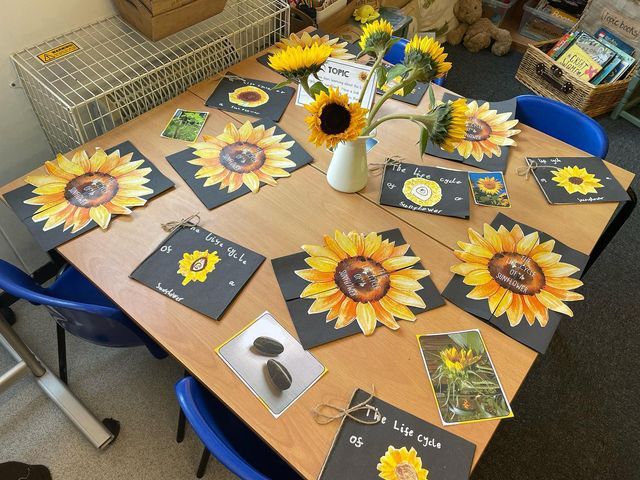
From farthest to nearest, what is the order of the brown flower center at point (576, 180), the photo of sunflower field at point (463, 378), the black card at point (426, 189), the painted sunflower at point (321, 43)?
the painted sunflower at point (321, 43) < the brown flower center at point (576, 180) < the black card at point (426, 189) < the photo of sunflower field at point (463, 378)

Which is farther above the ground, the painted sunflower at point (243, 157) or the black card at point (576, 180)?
the black card at point (576, 180)

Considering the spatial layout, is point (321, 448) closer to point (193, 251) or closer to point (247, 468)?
point (247, 468)

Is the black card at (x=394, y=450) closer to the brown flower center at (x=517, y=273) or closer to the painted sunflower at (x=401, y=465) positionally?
the painted sunflower at (x=401, y=465)

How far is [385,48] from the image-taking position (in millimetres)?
1138

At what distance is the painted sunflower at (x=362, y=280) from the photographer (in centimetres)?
102

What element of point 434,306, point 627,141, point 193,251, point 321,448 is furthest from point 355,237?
point 627,141

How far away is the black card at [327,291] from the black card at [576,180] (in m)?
0.49

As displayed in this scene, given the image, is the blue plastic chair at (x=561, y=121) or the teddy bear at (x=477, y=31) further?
the teddy bear at (x=477, y=31)

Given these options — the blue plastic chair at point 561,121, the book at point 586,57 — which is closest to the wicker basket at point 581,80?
the book at point 586,57

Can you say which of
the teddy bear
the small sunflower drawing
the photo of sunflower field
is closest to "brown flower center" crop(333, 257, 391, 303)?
the photo of sunflower field

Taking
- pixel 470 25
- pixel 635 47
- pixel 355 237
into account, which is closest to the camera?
pixel 355 237

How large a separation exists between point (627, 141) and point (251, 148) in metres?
2.30

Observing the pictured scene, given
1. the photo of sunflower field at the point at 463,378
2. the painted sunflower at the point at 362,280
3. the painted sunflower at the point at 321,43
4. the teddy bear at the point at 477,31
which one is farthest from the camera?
the teddy bear at the point at 477,31

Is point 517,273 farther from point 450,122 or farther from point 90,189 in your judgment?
point 90,189
